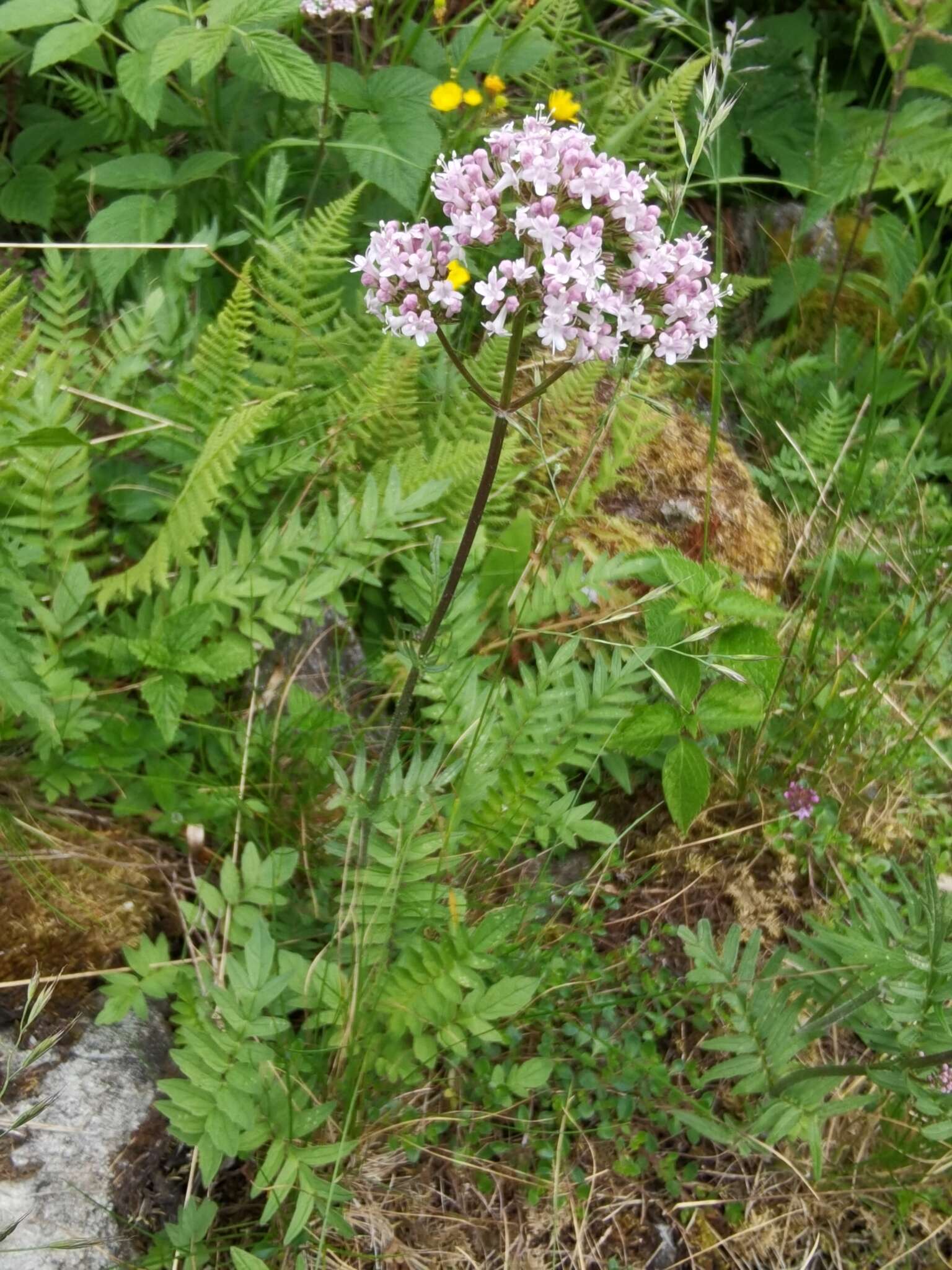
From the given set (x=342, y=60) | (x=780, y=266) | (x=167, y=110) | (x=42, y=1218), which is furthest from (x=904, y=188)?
(x=42, y=1218)

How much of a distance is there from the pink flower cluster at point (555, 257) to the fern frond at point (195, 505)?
668 millimetres

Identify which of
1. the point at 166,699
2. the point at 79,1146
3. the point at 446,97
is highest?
the point at 446,97

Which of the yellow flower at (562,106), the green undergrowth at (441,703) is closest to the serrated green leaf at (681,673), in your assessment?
the green undergrowth at (441,703)

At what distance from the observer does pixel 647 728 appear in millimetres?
2066

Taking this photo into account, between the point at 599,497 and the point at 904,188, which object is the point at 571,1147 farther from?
the point at 904,188

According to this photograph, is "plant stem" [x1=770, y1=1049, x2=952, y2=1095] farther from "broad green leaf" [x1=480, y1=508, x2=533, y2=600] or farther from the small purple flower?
"broad green leaf" [x1=480, y1=508, x2=533, y2=600]

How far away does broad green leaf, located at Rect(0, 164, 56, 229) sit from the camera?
282 cm

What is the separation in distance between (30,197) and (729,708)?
91.4 inches

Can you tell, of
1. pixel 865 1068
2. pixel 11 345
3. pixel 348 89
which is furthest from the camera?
pixel 348 89

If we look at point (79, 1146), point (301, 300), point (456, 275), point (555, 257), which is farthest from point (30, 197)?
point (79, 1146)

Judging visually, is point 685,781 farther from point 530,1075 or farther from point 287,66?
point 287,66

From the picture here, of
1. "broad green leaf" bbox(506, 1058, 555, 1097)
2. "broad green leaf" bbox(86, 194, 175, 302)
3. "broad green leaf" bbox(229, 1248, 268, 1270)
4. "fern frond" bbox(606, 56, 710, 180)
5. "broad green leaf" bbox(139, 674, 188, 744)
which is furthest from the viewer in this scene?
"fern frond" bbox(606, 56, 710, 180)

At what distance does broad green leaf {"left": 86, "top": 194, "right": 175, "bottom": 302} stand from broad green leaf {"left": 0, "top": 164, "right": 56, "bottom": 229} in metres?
0.37

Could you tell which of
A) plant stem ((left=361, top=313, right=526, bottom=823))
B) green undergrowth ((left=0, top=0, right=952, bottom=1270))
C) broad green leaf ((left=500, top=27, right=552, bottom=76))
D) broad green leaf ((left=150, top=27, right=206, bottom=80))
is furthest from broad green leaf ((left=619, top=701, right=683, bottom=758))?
broad green leaf ((left=500, top=27, right=552, bottom=76))
